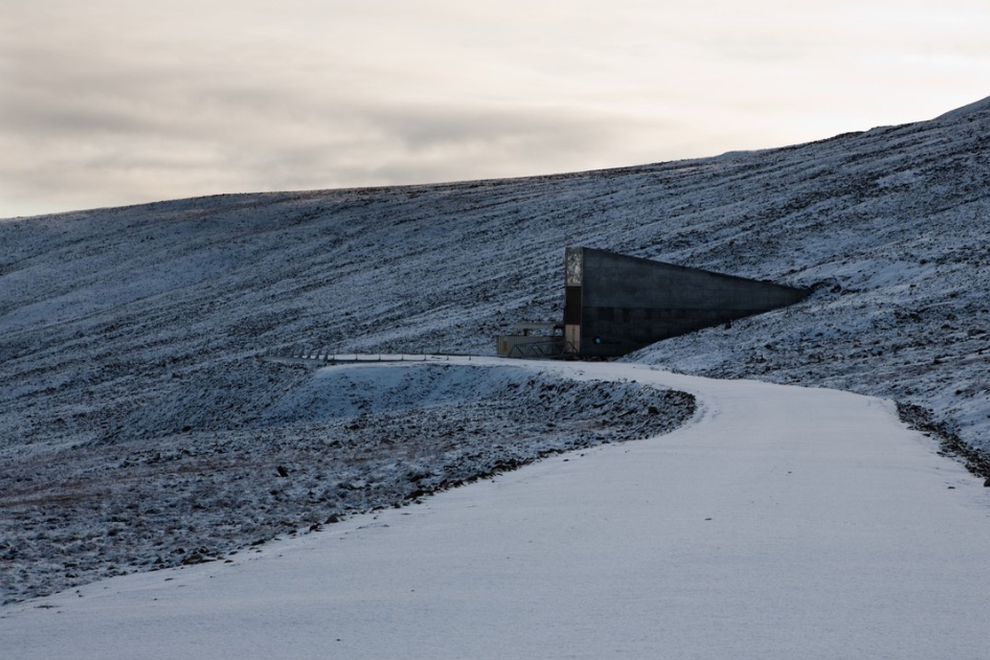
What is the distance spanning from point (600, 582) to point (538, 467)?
8.43 meters

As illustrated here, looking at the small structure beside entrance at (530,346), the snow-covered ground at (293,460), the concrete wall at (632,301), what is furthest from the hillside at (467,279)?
the small structure beside entrance at (530,346)

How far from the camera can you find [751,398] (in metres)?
26.2

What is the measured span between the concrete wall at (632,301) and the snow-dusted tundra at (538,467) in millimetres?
2535

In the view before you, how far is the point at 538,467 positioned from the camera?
17188 mm

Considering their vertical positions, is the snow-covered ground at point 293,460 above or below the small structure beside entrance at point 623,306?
below

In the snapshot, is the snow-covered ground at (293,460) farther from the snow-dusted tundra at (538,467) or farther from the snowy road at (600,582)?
the snowy road at (600,582)

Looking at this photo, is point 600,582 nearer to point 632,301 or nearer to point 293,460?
point 293,460

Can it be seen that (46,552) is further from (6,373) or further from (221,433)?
(6,373)

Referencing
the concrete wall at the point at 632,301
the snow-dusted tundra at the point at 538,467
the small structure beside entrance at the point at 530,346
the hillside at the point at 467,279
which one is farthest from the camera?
the concrete wall at the point at 632,301

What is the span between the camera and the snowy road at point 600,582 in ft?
23.7

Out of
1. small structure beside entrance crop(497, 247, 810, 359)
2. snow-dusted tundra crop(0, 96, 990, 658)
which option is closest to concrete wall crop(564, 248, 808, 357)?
small structure beside entrance crop(497, 247, 810, 359)

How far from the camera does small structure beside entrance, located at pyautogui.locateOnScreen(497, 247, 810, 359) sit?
158 ft

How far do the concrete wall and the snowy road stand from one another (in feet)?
109

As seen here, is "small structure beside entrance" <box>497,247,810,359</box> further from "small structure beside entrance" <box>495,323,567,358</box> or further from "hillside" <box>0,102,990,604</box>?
"hillside" <box>0,102,990,604</box>
